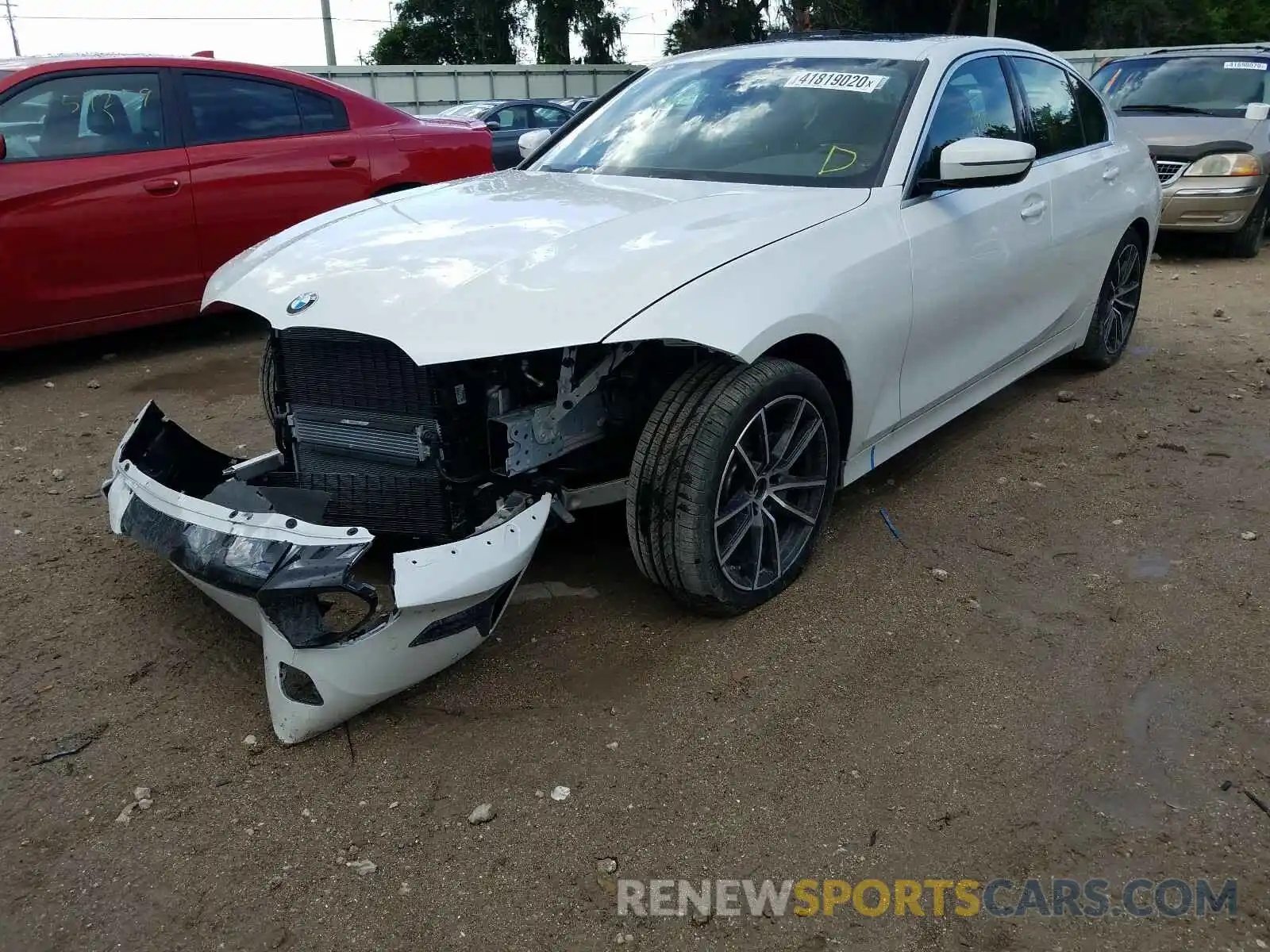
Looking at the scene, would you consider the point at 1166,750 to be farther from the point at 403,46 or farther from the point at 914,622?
the point at 403,46

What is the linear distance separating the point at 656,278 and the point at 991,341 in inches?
72.6

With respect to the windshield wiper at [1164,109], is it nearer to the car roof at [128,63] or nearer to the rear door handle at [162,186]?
the car roof at [128,63]

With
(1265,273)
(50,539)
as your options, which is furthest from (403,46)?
(50,539)

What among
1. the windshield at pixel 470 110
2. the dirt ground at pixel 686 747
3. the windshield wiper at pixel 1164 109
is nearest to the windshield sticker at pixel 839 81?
the dirt ground at pixel 686 747

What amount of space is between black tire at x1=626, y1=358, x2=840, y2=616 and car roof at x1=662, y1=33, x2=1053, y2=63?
151 centimetres

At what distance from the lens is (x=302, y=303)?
2.79 metres

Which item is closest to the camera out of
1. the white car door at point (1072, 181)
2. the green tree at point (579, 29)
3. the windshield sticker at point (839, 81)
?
the windshield sticker at point (839, 81)

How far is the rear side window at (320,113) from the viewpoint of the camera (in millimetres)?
6305

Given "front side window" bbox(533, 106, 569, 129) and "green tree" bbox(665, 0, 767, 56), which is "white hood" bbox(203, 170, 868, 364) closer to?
"front side window" bbox(533, 106, 569, 129)

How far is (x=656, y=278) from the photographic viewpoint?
108 inches

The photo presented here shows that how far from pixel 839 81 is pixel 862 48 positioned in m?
0.30

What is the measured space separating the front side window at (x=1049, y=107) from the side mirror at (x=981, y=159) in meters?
1.05

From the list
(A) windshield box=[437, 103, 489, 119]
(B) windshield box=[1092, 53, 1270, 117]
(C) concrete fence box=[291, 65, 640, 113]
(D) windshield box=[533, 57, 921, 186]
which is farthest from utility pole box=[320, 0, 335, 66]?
(D) windshield box=[533, 57, 921, 186]

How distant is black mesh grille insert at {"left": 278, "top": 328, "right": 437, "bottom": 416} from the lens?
2.75 metres
